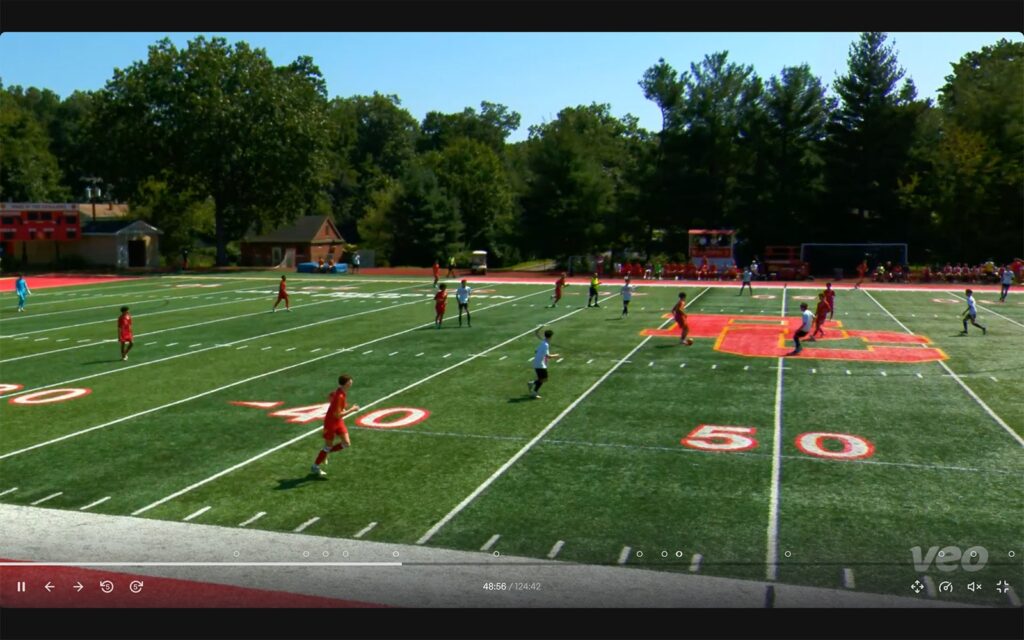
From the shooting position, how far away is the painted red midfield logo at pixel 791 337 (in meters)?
23.5

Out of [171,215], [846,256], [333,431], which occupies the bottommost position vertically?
[333,431]

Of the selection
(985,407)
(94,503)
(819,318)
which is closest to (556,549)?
(94,503)

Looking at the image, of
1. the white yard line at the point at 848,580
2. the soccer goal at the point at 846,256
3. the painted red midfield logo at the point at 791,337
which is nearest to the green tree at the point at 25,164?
the soccer goal at the point at 846,256

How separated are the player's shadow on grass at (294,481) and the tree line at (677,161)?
53.5 meters

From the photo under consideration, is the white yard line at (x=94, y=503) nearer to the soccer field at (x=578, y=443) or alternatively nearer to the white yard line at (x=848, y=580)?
the soccer field at (x=578, y=443)

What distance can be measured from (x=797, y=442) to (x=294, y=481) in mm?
8181

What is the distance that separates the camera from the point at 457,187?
8600 centimetres

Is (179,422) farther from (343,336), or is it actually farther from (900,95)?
(900,95)

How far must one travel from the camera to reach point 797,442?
1465 centimetres

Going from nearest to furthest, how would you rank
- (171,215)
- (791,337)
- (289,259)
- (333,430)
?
(333,430) < (791,337) < (289,259) < (171,215)

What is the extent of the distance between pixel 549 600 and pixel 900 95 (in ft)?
195

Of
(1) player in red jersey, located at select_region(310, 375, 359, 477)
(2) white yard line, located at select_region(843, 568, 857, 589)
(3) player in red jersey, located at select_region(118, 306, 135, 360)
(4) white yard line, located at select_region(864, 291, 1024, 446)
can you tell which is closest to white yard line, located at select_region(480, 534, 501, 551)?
(1) player in red jersey, located at select_region(310, 375, 359, 477)

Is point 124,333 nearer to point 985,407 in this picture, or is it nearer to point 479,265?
point 985,407

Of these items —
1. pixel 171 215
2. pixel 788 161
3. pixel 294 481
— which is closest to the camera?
pixel 294 481
